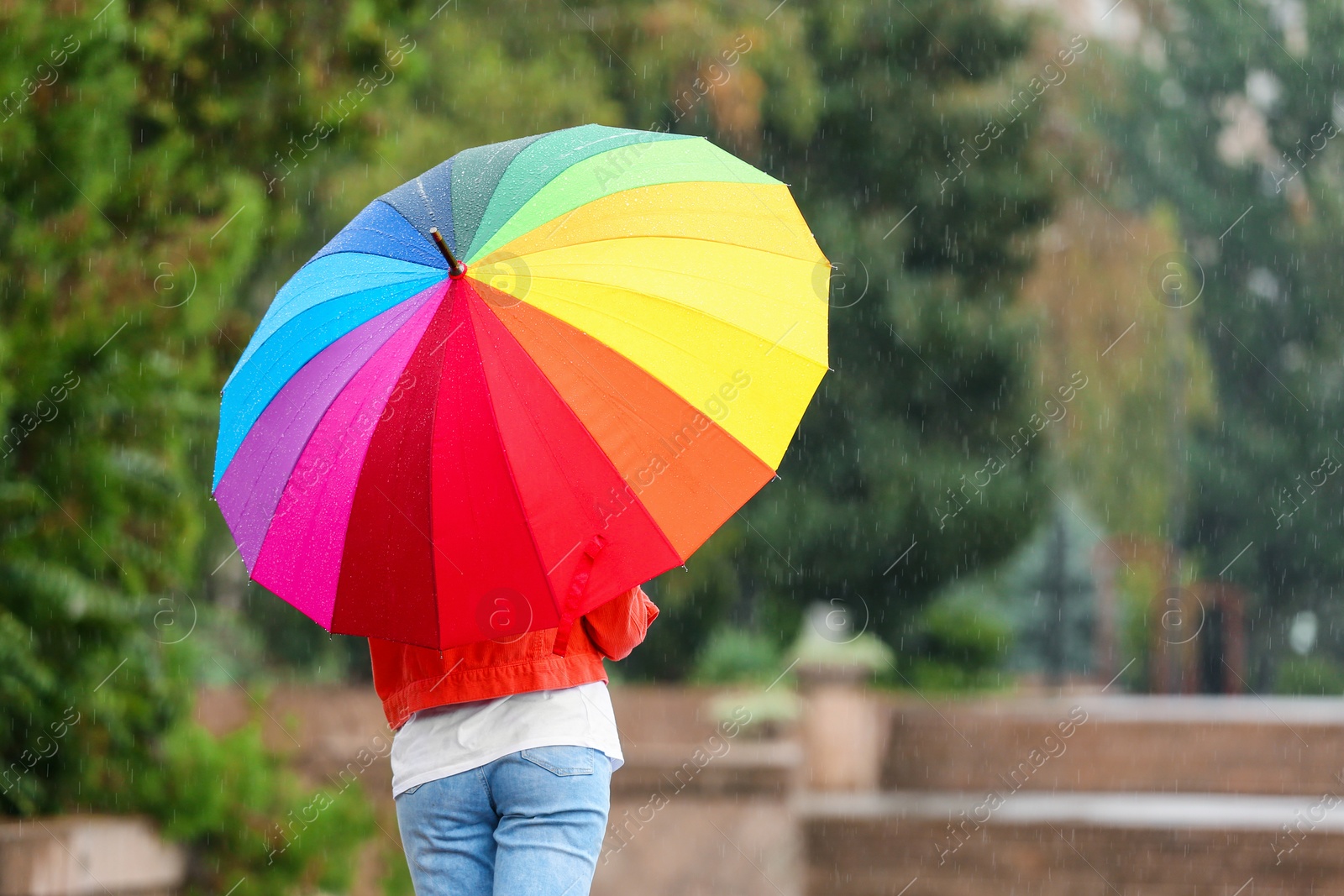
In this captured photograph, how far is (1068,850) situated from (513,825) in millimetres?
9036

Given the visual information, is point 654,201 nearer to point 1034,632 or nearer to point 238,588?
point 238,588

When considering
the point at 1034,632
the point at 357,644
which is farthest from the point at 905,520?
the point at 1034,632

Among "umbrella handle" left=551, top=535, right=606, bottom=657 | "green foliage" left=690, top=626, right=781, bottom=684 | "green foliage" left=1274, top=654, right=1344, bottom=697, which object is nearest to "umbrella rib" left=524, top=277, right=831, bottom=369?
"umbrella handle" left=551, top=535, right=606, bottom=657

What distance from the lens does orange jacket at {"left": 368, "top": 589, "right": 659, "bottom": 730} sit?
285 centimetres

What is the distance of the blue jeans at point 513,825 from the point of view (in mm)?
2760

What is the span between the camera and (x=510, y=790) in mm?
2797

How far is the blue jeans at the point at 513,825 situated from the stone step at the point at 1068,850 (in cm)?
882

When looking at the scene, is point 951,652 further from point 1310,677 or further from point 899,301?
point 1310,677

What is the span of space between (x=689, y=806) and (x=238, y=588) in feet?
23.3

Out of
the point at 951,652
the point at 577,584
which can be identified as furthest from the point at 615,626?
the point at 951,652

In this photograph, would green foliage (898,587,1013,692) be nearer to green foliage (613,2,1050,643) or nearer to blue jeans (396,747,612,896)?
green foliage (613,2,1050,643)

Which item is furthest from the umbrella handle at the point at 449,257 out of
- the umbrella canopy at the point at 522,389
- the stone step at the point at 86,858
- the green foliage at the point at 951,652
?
the green foliage at the point at 951,652

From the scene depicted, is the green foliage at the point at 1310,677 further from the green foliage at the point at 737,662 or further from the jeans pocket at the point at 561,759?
the jeans pocket at the point at 561,759

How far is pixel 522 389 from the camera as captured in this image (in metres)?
2.91
